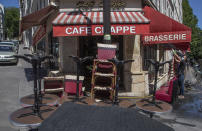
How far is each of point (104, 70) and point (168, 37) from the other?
2945mm

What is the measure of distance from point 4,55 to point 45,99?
11.5m

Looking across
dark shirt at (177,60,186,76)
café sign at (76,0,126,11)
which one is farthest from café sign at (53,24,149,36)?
dark shirt at (177,60,186,76)

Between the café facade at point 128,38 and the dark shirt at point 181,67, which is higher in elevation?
the café facade at point 128,38

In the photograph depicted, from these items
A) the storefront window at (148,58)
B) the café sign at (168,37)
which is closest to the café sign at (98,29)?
the café sign at (168,37)

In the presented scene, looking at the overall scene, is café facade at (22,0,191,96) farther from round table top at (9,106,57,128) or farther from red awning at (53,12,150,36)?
round table top at (9,106,57,128)

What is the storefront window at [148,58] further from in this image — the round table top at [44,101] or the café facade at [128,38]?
the round table top at [44,101]

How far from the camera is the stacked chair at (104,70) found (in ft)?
18.1

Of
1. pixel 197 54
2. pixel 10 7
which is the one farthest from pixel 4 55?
pixel 10 7

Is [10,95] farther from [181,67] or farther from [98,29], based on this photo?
[181,67]

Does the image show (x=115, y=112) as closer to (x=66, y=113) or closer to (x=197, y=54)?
(x=66, y=113)

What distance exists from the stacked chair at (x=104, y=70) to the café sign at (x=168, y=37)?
2285 mm

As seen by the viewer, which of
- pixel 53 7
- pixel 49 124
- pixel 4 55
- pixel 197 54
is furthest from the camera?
pixel 197 54

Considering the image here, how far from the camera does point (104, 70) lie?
20.4ft

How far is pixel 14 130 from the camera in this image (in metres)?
3.95
